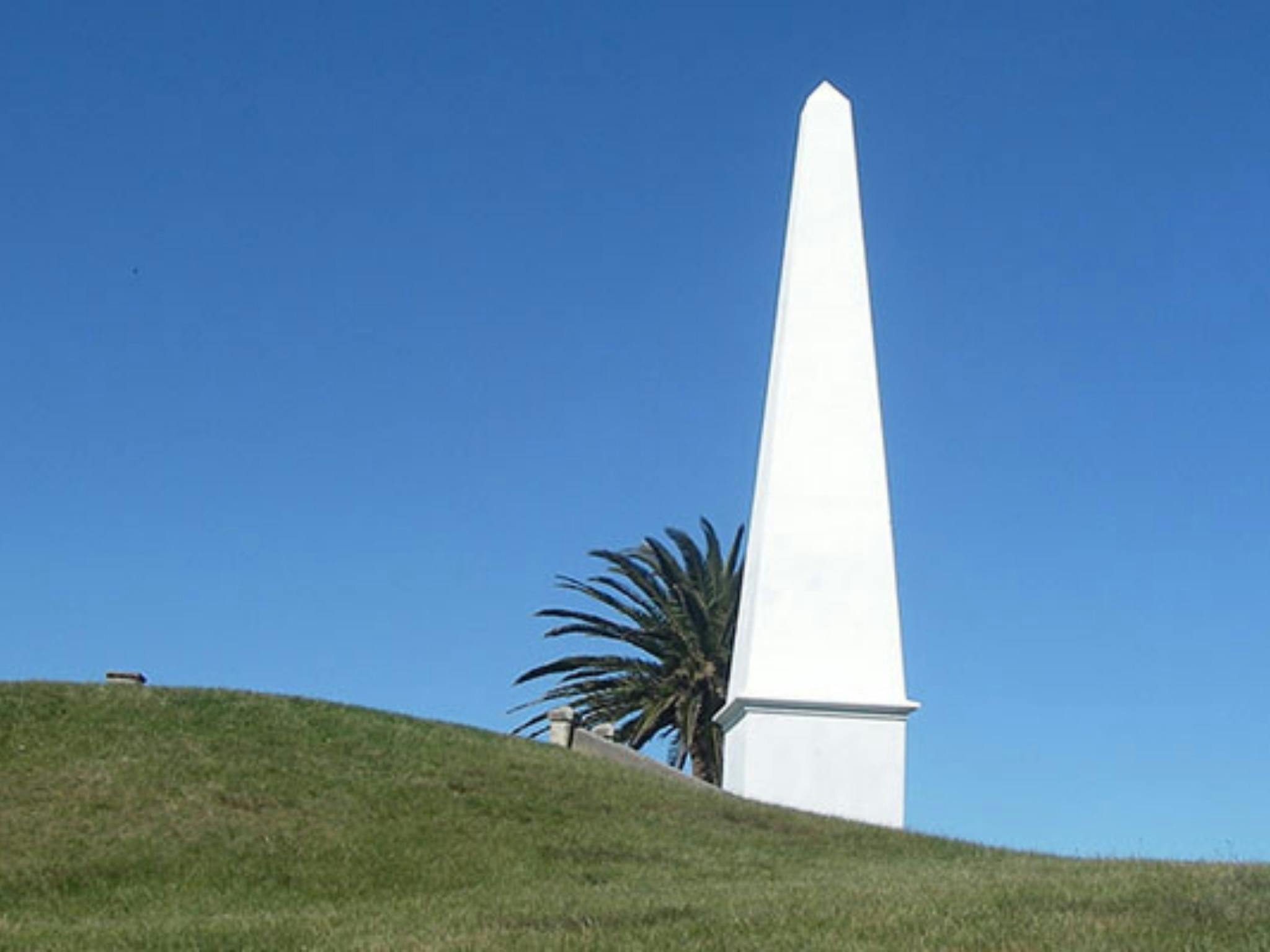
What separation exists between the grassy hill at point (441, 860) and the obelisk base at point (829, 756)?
317 cm

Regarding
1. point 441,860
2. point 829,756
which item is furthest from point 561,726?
point 441,860

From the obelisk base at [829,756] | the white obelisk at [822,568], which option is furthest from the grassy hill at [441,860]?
the white obelisk at [822,568]

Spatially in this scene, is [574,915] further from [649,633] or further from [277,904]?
[649,633]

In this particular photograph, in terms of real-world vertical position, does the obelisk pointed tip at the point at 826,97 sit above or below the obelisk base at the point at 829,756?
above

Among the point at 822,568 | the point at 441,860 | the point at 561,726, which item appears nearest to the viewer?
the point at 441,860

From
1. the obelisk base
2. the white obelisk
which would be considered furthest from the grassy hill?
the white obelisk

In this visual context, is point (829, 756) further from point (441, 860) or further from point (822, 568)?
point (441, 860)

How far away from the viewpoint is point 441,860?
54.5 ft

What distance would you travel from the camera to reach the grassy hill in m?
10.4

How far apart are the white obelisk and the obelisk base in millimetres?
20

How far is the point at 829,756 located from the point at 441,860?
10.5 m

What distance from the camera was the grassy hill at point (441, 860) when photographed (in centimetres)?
1040

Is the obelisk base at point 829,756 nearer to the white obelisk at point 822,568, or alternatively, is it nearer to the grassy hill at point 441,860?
the white obelisk at point 822,568

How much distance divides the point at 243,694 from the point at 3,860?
803 cm
